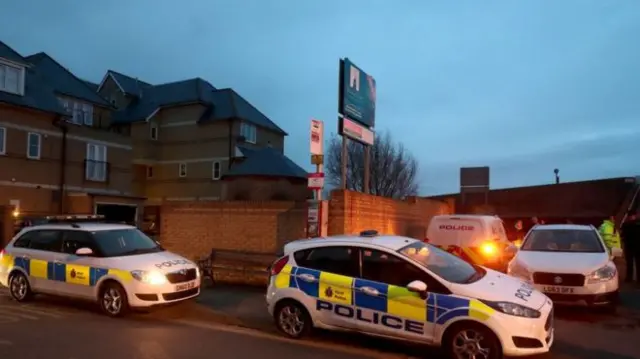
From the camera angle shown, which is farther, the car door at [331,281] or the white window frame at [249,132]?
the white window frame at [249,132]

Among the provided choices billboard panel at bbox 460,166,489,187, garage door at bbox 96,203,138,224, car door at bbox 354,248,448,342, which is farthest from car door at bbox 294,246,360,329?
garage door at bbox 96,203,138,224

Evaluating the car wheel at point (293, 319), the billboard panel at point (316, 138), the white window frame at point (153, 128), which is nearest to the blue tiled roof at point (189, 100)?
the white window frame at point (153, 128)

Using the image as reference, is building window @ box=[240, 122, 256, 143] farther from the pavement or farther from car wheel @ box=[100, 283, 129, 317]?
car wheel @ box=[100, 283, 129, 317]

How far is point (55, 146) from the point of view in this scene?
32.7 metres

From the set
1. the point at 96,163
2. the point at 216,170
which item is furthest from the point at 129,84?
the point at 96,163

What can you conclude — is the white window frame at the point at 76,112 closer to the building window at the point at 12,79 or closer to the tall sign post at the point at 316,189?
the building window at the point at 12,79

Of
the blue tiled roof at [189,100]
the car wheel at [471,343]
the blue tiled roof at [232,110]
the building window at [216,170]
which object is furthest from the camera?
the blue tiled roof at [189,100]

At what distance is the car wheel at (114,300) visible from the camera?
981cm

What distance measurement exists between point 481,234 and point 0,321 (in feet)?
32.5

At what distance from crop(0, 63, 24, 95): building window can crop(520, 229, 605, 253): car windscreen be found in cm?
2810

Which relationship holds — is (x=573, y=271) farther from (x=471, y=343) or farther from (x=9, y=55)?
(x=9, y=55)

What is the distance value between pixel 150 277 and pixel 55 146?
26191mm

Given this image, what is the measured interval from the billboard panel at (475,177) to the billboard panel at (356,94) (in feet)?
34.5

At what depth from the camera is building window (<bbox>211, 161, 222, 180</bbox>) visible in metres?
44.1
